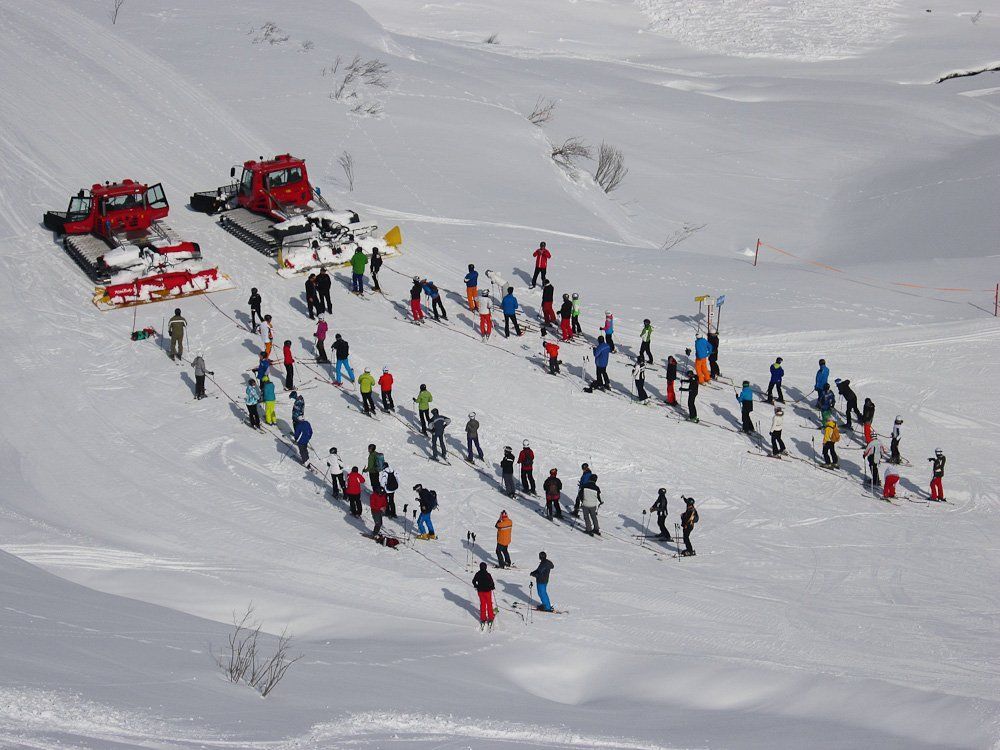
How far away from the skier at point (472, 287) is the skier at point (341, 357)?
355 cm

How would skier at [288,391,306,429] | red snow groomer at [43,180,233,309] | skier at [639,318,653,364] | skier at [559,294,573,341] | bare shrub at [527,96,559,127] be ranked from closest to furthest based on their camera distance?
1. skier at [288,391,306,429]
2. skier at [639,318,653,364]
3. skier at [559,294,573,341]
4. red snow groomer at [43,180,233,309]
5. bare shrub at [527,96,559,127]

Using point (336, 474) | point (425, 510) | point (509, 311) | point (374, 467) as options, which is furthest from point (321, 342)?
point (425, 510)

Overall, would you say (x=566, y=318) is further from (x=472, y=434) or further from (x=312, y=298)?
(x=312, y=298)

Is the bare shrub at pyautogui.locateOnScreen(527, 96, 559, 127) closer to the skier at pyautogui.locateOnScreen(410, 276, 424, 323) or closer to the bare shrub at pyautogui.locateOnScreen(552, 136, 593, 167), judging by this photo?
the bare shrub at pyautogui.locateOnScreen(552, 136, 593, 167)

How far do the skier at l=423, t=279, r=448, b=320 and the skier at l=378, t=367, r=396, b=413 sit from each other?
308cm

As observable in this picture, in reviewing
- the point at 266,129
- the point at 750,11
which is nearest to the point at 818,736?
the point at 266,129

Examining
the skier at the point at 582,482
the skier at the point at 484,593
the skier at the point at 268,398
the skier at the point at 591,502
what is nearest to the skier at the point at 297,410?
the skier at the point at 268,398

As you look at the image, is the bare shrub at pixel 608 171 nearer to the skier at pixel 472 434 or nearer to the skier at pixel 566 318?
the skier at pixel 566 318

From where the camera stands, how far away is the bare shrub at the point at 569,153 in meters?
36.8

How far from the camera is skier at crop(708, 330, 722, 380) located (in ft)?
75.5

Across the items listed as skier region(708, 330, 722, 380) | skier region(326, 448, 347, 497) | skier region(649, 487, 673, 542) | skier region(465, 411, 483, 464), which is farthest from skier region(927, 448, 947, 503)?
skier region(326, 448, 347, 497)

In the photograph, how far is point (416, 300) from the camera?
24.2m

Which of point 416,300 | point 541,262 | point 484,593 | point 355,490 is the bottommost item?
point 484,593

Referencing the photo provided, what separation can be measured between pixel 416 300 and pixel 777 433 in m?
8.00
